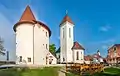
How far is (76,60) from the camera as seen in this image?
73.8 meters

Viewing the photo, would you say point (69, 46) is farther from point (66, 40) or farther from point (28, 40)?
point (28, 40)

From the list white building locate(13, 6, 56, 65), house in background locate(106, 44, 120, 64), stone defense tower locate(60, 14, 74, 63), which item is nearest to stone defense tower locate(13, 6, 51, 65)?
white building locate(13, 6, 56, 65)

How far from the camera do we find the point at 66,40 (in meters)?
74.0

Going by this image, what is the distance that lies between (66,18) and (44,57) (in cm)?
2178

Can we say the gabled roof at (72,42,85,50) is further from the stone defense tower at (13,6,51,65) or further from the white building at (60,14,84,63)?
the stone defense tower at (13,6,51,65)

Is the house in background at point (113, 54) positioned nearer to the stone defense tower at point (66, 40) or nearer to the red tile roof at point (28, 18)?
the stone defense tower at point (66, 40)

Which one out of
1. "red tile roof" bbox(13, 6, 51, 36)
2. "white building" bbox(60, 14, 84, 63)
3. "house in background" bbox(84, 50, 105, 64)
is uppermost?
"red tile roof" bbox(13, 6, 51, 36)

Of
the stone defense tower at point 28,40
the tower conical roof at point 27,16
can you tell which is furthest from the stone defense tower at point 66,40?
the tower conical roof at point 27,16

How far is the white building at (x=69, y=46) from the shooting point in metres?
73.6

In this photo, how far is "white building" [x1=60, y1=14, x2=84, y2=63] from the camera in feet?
242

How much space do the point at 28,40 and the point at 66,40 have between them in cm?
2315

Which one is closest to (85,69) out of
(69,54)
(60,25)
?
(69,54)

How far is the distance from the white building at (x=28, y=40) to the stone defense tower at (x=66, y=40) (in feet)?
58.7

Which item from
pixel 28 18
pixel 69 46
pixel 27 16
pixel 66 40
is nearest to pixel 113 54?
pixel 69 46
